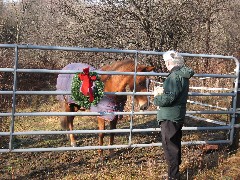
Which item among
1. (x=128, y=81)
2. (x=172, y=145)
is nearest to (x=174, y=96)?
(x=172, y=145)

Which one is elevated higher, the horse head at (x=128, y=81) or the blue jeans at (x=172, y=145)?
the horse head at (x=128, y=81)

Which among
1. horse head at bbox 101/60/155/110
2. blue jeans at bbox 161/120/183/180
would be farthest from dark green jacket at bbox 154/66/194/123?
horse head at bbox 101/60/155/110

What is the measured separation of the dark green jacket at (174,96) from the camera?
3.72m

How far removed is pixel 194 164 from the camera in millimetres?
4656

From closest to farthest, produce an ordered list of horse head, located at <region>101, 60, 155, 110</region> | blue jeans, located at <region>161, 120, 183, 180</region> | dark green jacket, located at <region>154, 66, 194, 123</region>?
dark green jacket, located at <region>154, 66, 194, 123</region>, blue jeans, located at <region>161, 120, 183, 180</region>, horse head, located at <region>101, 60, 155, 110</region>

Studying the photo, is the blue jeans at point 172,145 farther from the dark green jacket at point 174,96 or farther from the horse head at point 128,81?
the horse head at point 128,81

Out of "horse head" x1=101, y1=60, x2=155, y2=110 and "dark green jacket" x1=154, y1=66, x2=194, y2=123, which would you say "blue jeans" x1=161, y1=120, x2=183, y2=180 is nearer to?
"dark green jacket" x1=154, y1=66, x2=194, y2=123

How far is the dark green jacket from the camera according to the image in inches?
146

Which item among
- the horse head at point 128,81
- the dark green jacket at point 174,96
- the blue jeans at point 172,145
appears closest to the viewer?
the dark green jacket at point 174,96

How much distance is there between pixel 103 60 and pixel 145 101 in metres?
6.94

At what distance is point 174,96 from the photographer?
371cm

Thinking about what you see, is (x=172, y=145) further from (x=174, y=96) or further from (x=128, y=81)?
(x=128, y=81)

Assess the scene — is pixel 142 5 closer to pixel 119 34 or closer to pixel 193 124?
pixel 119 34

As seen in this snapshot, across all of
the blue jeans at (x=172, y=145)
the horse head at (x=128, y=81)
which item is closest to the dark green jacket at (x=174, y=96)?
the blue jeans at (x=172, y=145)
